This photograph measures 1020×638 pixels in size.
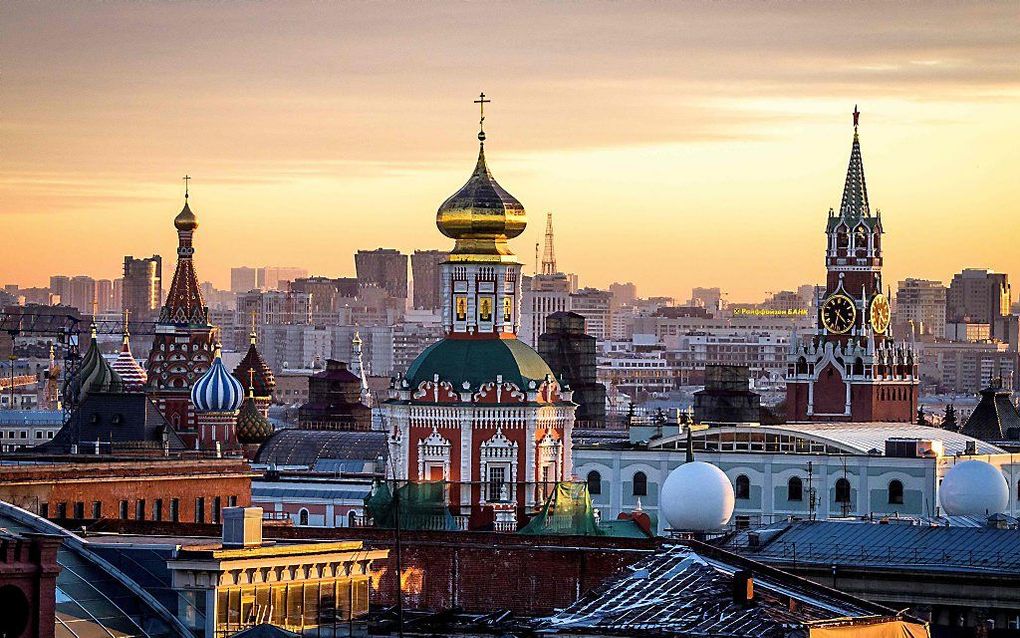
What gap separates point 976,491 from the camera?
6481cm

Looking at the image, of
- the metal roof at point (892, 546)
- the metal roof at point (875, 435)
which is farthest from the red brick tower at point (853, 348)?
the metal roof at point (892, 546)

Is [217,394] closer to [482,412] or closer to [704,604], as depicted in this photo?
[482,412]

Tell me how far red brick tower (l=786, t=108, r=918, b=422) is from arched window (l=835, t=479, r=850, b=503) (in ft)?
111

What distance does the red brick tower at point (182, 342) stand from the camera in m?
132

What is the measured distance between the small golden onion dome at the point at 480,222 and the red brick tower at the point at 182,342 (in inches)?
2179

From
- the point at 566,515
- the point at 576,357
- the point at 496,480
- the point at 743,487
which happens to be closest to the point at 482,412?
the point at 496,480

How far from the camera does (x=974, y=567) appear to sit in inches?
2250

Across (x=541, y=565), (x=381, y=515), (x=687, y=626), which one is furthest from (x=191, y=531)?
(x=687, y=626)

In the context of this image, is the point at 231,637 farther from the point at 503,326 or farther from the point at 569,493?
the point at 503,326

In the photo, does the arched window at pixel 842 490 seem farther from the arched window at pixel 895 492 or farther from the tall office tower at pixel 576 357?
the tall office tower at pixel 576 357

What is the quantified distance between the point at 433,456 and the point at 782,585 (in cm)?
2535

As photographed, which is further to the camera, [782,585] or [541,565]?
[541,565]

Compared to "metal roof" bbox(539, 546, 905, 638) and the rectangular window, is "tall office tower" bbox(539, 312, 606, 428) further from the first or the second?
"metal roof" bbox(539, 546, 905, 638)

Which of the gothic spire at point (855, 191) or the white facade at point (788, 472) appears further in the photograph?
the gothic spire at point (855, 191)
